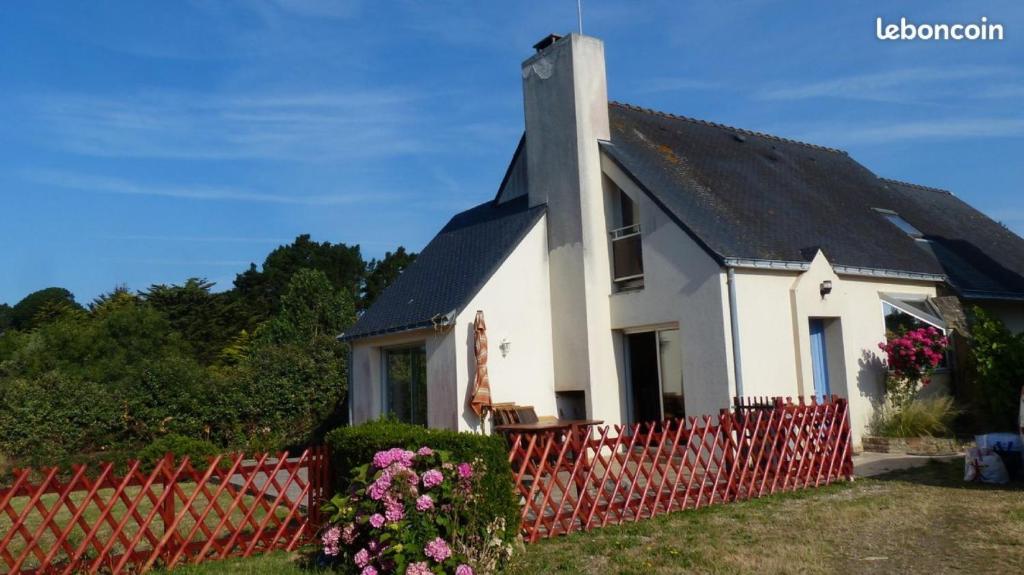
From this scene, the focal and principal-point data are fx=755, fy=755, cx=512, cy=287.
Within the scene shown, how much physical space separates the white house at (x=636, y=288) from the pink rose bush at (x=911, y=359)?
0.41 m

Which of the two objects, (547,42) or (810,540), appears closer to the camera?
(810,540)

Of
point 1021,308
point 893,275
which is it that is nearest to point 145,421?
point 893,275

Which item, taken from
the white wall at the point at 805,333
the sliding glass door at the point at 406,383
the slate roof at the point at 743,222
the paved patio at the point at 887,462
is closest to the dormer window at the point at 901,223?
the slate roof at the point at 743,222

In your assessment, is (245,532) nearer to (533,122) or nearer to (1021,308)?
(533,122)

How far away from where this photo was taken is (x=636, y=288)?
1581 cm

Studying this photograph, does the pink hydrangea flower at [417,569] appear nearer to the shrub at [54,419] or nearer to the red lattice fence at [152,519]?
the red lattice fence at [152,519]

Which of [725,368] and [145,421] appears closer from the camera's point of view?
[725,368]

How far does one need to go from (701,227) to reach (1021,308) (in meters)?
11.1

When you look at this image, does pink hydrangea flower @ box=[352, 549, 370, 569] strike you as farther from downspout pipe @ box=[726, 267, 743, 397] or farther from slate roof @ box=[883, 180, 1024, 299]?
slate roof @ box=[883, 180, 1024, 299]

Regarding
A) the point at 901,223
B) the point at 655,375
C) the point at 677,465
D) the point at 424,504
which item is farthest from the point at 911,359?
the point at 424,504

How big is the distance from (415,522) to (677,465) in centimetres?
446

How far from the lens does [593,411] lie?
51.5 feet

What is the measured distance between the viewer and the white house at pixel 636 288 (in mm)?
14328

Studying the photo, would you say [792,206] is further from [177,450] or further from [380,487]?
[177,450]
